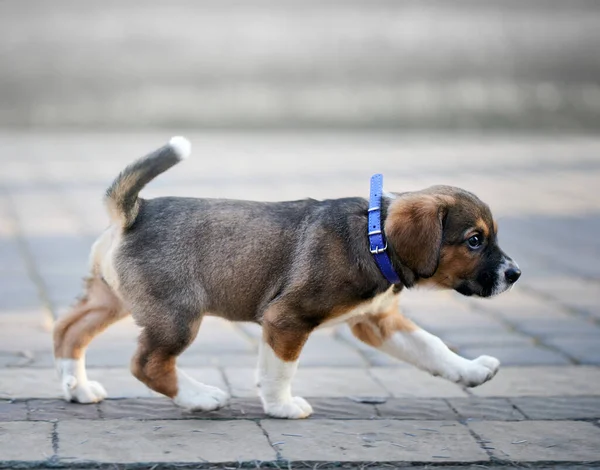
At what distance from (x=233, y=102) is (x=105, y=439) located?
1403cm

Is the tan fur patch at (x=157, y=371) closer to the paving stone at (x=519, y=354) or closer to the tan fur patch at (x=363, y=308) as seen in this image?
the tan fur patch at (x=363, y=308)

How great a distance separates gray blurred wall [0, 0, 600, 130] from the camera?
57.5 ft

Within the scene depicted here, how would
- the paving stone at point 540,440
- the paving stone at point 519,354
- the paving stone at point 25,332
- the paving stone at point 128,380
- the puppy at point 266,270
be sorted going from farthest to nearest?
the paving stone at point 519,354
the paving stone at point 25,332
the paving stone at point 128,380
the puppy at point 266,270
the paving stone at point 540,440

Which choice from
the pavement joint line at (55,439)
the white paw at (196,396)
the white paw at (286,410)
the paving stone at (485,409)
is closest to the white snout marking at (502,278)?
the paving stone at (485,409)

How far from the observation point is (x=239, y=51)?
19188 millimetres

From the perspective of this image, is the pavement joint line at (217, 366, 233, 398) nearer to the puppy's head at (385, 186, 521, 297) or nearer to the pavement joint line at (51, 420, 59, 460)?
the pavement joint line at (51, 420, 59, 460)

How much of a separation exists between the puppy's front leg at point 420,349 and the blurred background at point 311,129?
0.59 m

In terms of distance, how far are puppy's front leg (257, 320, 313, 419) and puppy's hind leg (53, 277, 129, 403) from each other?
66 cm

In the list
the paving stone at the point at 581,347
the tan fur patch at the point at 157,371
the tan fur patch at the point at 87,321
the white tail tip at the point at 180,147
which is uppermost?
the white tail tip at the point at 180,147

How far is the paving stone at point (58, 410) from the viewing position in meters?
4.50

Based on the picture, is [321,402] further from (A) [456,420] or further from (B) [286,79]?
→ (B) [286,79]

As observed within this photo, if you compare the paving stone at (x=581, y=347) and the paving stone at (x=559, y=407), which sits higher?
the paving stone at (x=559, y=407)

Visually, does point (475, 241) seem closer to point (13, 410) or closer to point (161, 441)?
point (161, 441)

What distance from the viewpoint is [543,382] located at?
530 centimetres
